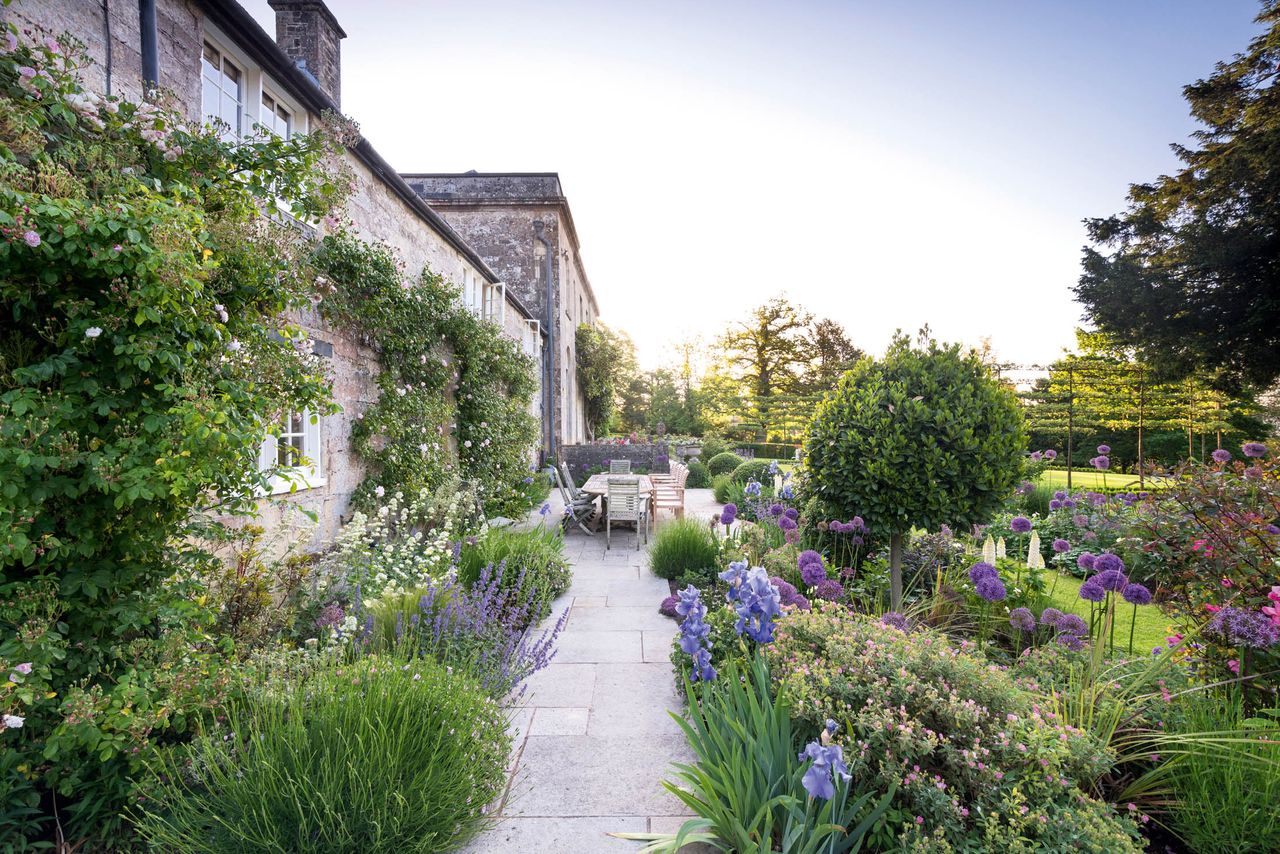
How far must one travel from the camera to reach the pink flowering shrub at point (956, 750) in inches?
65.0

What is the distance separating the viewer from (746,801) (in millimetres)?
1882

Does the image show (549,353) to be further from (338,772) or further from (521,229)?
(338,772)

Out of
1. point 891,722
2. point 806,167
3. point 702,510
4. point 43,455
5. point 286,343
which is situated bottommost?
point 702,510

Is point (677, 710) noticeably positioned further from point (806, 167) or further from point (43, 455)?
point (806, 167)

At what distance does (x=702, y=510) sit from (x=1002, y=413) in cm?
768

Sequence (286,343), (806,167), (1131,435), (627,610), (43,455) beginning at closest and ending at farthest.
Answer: (43,455)
(286,343)
(627,610)
(806,167)
(1131,435)

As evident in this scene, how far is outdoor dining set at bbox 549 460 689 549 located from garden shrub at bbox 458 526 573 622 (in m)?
2.35

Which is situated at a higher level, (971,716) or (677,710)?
(971,716)

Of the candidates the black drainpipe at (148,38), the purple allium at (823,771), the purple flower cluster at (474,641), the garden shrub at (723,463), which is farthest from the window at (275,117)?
the garden shrub at (723,463)

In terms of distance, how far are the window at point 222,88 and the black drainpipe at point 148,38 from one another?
62cm

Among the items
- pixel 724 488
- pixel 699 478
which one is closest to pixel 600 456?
pixel 699 478

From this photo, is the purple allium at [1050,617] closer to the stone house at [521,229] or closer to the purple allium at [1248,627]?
the purple allium at [1248,627]

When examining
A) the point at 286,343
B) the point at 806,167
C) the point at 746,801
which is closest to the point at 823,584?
the point at 746,801

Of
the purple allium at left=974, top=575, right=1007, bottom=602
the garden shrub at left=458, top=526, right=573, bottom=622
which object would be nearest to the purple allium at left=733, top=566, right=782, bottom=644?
the purple allium at left=974, top=575, right=1007, bottom=602
